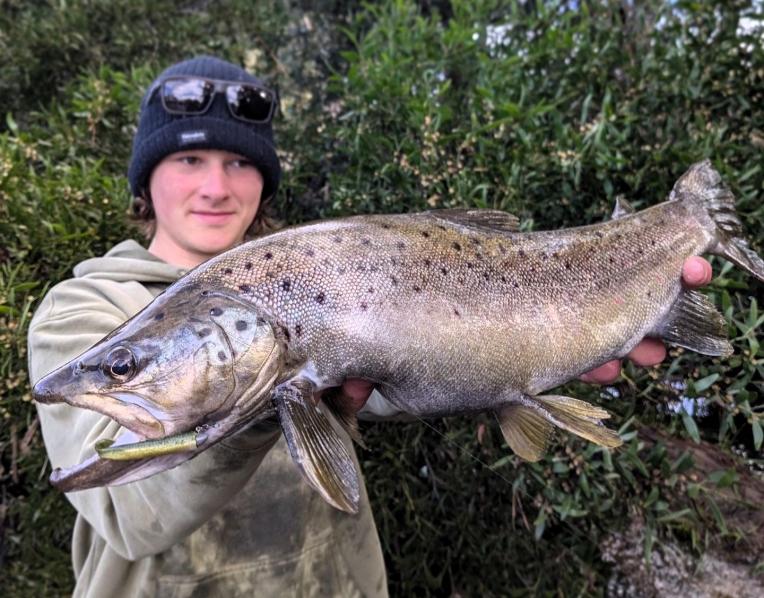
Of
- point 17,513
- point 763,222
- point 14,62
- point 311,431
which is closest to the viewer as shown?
point 311,431

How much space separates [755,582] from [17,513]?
13.4ft

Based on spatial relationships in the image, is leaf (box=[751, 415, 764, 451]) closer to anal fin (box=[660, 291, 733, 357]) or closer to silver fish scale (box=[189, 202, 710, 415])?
anal fin (box=[660, 291, 733, 357])

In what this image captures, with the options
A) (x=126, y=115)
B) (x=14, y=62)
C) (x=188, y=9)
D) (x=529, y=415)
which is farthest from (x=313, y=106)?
(x=529, y=415)

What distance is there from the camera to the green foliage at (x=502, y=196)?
282cm

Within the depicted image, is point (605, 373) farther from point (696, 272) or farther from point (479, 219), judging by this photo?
point (479, 219)

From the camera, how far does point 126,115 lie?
4.13m

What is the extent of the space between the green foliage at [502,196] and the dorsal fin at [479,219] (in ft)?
3.46

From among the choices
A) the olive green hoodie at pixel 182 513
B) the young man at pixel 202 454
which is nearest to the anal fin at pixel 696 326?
the young man at pixel 202 454

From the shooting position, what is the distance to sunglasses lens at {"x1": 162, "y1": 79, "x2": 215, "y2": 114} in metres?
2.73

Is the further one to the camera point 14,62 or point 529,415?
point 14,62

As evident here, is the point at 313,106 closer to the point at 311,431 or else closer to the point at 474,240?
the point at 474,240

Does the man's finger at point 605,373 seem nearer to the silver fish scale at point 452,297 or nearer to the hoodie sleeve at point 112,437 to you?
the silver fish scale at point 452,297

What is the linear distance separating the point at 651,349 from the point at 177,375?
172 centimetres

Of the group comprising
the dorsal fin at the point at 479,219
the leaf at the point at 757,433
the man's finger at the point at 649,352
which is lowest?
the leaf at the point at 757,433
